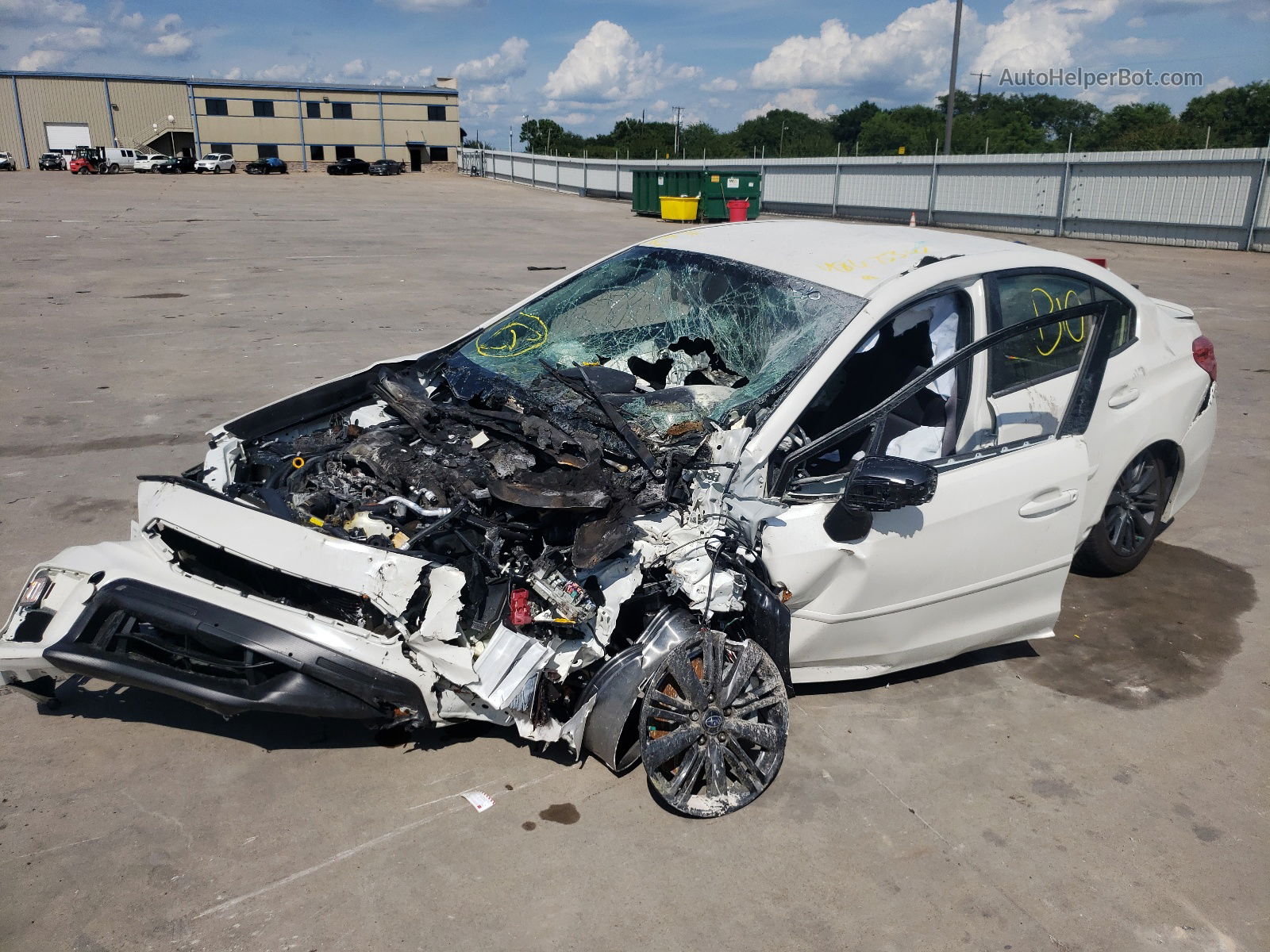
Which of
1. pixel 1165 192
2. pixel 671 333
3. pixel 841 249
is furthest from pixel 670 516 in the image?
pixel 1165 192

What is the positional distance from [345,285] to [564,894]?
42.9 feet

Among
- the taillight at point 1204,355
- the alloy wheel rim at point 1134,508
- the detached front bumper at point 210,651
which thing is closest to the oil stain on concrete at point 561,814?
the detached front bumper at point 210,651

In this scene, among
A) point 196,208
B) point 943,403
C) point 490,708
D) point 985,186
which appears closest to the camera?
point 490,708

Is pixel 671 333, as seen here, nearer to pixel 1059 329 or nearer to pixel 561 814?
pixel 1059 329

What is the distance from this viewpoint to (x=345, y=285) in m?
14.4

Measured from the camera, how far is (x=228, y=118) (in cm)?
7150

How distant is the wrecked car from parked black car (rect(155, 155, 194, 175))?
201ft

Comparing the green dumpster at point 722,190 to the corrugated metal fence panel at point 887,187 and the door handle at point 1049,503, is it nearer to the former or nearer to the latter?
the corrugated metal fence panel at point 887,187

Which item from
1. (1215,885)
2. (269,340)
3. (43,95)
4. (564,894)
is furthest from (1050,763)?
(43,95)

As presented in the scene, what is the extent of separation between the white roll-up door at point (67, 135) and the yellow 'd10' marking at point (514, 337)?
7875 cm

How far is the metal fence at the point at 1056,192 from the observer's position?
21172mm

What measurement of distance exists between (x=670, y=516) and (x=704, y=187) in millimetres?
26175

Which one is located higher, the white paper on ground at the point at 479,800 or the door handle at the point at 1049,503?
the door handle at the point at 1049,503

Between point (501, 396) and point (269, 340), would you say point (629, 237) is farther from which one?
point (501, 396)
